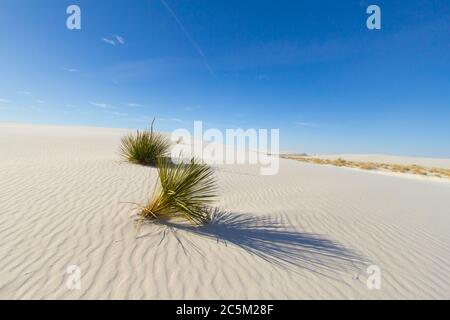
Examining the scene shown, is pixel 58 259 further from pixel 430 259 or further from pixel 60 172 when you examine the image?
pixel 430 259

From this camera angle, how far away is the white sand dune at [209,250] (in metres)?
2.77

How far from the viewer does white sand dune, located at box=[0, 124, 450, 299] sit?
2773mm

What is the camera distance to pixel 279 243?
403 cm

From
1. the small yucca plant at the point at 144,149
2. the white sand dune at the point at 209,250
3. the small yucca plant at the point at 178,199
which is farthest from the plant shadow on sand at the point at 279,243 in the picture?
the small yucca plant at the point at 144,149

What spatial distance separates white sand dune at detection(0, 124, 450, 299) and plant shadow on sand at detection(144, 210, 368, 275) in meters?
0.02

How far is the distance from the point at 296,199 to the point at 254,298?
511 cm

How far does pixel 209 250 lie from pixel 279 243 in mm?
1285

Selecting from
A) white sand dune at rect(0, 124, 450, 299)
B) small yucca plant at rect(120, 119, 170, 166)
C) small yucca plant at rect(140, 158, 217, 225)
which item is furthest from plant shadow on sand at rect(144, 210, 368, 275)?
small yucca plant at rect(120, 119, 170, 166)

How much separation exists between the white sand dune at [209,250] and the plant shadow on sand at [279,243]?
0.7 inches

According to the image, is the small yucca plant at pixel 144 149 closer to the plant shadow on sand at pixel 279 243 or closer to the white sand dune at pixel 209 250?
the white sand dune at pixel 209 250

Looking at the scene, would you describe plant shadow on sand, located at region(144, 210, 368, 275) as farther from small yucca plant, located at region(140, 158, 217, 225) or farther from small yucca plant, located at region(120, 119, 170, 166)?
small yucca plant, located at region(120, 119, 170, 166)

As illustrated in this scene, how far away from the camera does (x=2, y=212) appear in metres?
4.14
